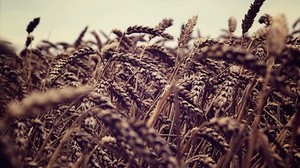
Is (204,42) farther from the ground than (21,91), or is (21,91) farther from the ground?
(204,42)

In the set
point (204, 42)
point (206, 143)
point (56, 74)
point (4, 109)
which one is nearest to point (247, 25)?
point (204, 42)

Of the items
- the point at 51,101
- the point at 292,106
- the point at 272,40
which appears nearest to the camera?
the point at 51,101

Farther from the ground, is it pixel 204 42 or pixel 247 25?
pixel 247 25

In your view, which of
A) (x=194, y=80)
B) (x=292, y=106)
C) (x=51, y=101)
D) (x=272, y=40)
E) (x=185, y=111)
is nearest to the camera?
(x=51, y=101)

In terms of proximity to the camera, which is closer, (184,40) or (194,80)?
(194,80)

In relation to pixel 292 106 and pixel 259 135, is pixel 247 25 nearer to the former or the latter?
pixel 292 106

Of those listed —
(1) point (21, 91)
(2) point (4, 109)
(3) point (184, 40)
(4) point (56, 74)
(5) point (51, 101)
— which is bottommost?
(2) point (4, 109)

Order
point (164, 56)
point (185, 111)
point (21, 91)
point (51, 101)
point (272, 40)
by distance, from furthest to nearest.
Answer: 1. point (164, 56)
2. point (21, 91)
3. point (185, 111)
4. point (272, 40)
5. point (51, 101)

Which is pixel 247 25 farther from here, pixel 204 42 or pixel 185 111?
pixel 185 111

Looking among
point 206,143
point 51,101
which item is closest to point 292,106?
point 206,143
